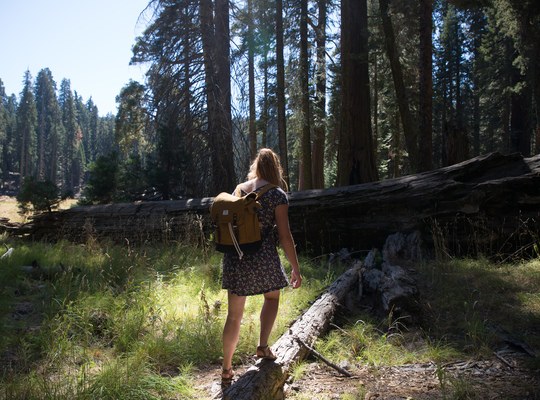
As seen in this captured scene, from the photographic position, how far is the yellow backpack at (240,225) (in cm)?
307

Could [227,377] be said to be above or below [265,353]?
below

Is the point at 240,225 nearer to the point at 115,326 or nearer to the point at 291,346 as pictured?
the point at 291,346

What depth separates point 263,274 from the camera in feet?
10.4

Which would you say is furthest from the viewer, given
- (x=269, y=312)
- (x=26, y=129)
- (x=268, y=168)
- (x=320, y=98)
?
(x=26, y=129)

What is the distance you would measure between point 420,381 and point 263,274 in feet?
5.16

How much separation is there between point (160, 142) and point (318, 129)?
8775 millimetres

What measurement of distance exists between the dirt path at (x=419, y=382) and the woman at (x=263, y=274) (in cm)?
40

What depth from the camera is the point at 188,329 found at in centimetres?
423

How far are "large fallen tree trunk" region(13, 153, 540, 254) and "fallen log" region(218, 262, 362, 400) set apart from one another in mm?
2172

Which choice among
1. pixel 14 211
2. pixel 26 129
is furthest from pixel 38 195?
pixel 26 129

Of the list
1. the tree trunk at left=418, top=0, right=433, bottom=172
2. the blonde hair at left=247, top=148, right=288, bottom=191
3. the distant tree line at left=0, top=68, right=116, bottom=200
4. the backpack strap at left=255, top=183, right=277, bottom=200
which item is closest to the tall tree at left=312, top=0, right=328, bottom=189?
the tree trunk at left=418, top=0, right=433, bottom=172

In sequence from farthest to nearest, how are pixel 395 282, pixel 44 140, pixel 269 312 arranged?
pixel 44 140
pixel 395 282
pixel 269 312

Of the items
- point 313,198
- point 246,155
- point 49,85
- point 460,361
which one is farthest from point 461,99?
point 49,85

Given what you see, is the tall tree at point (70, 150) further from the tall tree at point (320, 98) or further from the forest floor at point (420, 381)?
the forest floor at point (420, 381)
